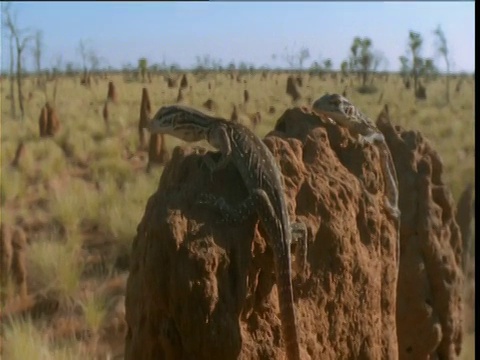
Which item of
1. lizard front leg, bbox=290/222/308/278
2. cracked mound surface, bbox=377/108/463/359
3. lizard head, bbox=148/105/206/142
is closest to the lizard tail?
lizard front leg, bbox=290/222/308/278

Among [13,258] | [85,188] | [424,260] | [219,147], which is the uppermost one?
[219,147]

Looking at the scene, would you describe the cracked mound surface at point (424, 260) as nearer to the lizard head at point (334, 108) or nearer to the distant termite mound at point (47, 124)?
the lizard head at point (334, 108)

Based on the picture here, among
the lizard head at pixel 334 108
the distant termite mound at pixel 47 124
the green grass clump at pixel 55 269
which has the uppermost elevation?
the lizard head at pixel 334 108

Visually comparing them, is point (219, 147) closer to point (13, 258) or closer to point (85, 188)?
point (13, 258)

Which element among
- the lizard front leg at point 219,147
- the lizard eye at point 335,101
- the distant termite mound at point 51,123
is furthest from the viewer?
the distant termite mound at point 51,123

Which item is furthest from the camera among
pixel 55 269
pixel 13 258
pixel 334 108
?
pixel 55 269

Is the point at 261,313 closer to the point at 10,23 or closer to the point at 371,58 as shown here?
the point at 10,23

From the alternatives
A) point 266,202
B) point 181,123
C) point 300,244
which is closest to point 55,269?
point 181,123

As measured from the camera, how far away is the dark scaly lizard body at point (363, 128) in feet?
17.9

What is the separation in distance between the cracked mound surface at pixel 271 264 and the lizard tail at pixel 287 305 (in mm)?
88

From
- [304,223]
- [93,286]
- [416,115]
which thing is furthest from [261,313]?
[416,115]

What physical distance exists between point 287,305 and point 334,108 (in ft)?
7.16

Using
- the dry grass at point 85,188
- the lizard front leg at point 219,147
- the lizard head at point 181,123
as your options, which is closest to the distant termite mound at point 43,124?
the dry grass at point 85,188

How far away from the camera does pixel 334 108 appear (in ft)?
18.3
